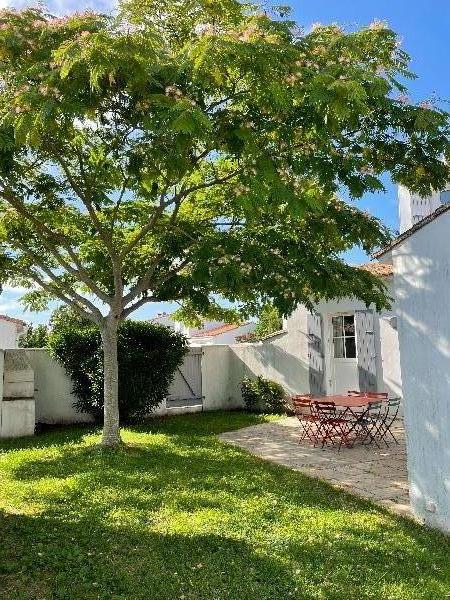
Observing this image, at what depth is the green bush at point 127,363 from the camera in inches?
491

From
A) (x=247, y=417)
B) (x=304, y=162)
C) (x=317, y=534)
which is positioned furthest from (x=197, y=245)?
(x=247, y=417)

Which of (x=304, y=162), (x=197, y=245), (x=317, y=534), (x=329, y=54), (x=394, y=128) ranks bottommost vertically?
(x=317, y=534)

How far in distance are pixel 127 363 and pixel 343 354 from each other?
5.87 meters

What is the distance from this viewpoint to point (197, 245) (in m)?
7.90

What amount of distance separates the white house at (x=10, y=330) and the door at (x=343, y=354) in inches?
605

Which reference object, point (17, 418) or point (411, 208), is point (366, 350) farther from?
point (17, 418)

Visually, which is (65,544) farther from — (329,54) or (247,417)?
(247,417)

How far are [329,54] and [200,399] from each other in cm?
1192

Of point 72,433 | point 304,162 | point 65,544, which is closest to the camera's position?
point 65,544

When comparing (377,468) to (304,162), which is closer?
(304,162)

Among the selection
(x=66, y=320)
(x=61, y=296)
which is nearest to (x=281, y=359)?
(x=66, y=320)

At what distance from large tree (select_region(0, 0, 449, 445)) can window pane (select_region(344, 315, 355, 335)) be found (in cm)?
540

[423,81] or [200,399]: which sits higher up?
[423,81]

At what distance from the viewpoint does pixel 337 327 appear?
48.2ft
